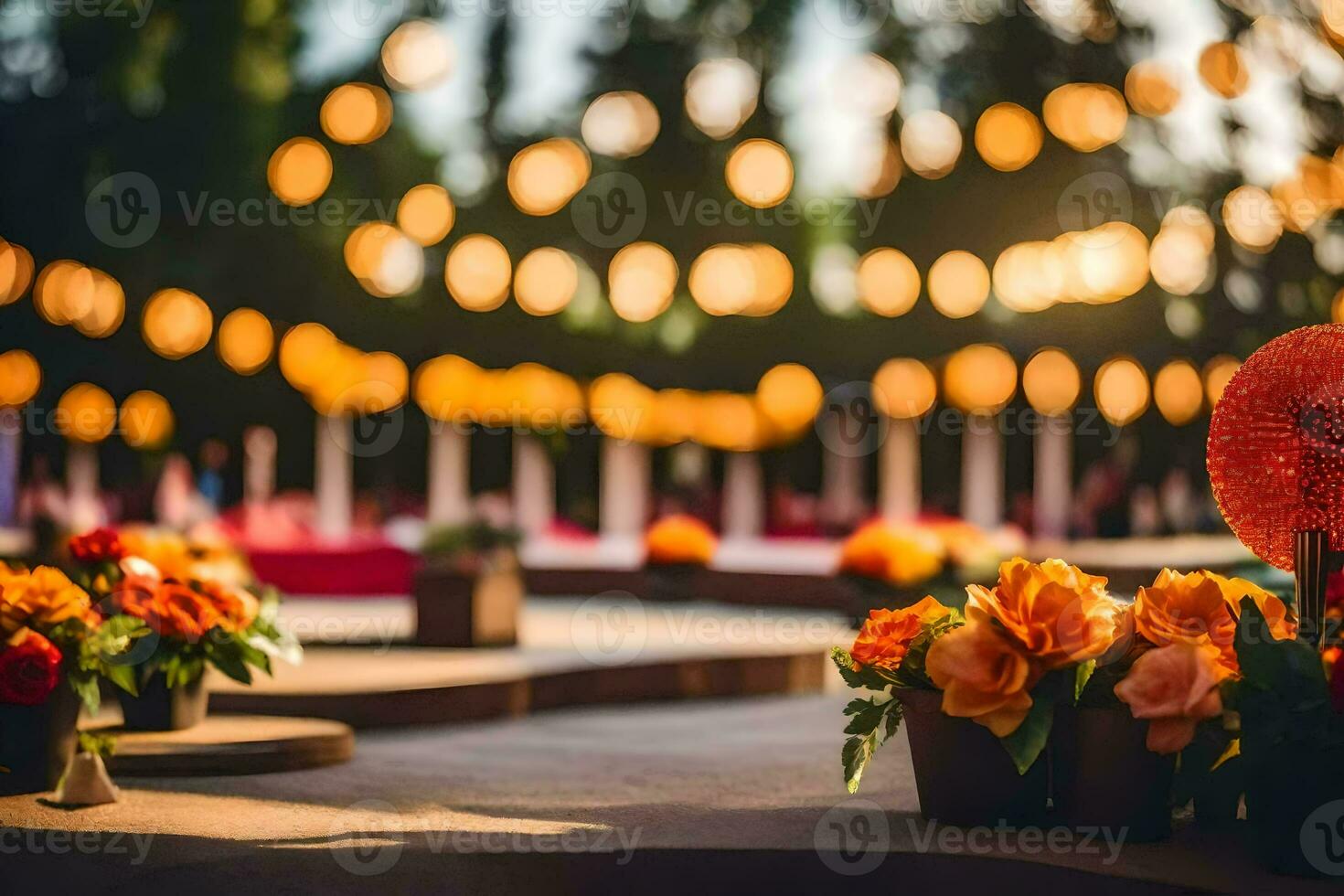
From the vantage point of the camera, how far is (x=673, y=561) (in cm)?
1518

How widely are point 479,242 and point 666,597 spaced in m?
3.63

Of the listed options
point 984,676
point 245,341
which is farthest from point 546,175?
point 984,676

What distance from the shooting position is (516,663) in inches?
378

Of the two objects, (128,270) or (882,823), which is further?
(128,270)

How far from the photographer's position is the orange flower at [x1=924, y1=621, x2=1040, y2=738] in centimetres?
404

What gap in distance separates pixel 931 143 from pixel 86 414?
7.00 meters

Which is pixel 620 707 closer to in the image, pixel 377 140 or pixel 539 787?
pixel 539 787

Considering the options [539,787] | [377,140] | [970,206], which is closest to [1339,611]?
[539,787]

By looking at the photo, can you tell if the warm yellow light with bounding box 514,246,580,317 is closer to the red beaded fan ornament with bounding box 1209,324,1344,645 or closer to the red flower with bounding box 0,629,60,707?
the red flower with bounding box 0,629,60,707

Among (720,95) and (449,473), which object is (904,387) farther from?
(449,473)

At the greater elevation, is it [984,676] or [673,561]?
[984,676]

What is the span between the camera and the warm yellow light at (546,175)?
13180mm

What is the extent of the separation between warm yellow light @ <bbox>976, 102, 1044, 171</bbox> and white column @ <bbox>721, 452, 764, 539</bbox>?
7.24 metres

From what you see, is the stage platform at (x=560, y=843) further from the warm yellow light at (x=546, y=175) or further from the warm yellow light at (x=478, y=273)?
the warm yellow light at (x=546, y=175)
